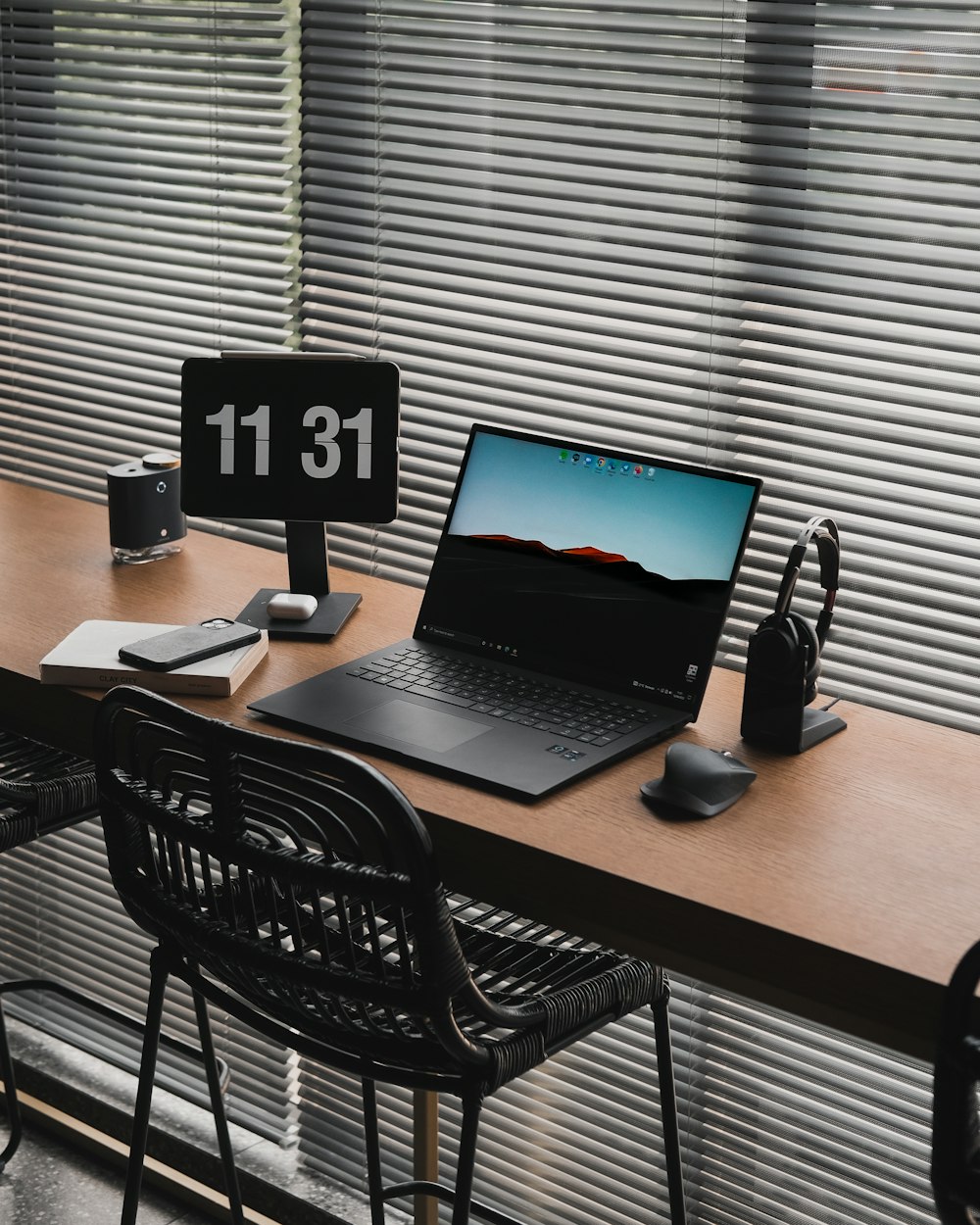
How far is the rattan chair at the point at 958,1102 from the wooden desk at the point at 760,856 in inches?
1.9

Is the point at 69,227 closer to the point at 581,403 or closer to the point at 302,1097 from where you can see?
the point at 581,403

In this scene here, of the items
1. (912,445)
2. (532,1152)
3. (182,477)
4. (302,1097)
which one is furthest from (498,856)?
(302,1097)

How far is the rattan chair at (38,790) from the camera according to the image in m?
2.00

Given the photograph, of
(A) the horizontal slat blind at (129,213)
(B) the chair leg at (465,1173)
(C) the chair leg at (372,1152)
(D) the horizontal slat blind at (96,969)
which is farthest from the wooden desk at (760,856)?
(D) the horizontal slat blind at (96,969)

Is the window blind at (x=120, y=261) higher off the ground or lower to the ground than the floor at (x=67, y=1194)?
higher

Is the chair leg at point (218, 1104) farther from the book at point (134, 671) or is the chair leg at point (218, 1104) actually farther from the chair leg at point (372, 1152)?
the book at point (134, 671)

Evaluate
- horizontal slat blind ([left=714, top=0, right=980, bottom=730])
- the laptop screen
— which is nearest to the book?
the laptop screen

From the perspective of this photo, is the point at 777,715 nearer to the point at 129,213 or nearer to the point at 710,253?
the point at 710,253

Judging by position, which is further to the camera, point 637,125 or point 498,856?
point 637,125

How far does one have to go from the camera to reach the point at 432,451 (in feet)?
7.67

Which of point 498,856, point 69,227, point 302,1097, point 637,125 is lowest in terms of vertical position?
point 302,1097

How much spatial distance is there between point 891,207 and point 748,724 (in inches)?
26.5

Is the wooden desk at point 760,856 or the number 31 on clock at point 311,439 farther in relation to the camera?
the number 31 on clock at point 311,439

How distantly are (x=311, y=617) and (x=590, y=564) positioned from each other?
0.41 m
